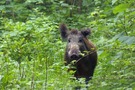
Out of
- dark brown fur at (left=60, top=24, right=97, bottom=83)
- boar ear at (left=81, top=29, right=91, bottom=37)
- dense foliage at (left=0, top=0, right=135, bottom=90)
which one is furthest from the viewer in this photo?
boar ear at (left=81, top=29, right=91, bottom=37)

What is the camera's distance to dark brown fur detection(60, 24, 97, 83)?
26.5 ft

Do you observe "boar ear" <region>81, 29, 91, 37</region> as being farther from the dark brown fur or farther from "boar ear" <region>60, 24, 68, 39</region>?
"boar ear" <region>60, 24, 68, 39</region>

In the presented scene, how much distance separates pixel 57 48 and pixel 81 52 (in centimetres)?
157

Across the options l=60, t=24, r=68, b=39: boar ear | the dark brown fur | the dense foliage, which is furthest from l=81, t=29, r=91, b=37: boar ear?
l=60, t=24, r=68, b=39: boar ear

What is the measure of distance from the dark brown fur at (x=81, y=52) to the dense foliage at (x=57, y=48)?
0.17m

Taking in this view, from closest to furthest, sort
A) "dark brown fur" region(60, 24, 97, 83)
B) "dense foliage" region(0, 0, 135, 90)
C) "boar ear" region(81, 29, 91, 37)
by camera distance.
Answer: "dense foliage" region(0, 0, 135, 90)
"dark brown fur" region(60, 24, 97, 83)
"boar ear" region(81, 29, 91, 37)

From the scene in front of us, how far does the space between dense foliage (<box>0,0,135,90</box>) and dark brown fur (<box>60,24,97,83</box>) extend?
0.17 m

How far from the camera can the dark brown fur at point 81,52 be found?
8.08m

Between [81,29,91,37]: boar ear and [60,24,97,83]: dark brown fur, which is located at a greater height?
[81,29,91,37]: boar ear

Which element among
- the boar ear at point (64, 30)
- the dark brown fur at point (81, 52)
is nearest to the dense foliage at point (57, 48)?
the dark brown fur at point (81, 52)

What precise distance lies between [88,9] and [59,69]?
10244mm

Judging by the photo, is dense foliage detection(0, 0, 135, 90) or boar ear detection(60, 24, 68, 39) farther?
boar ear detection(60, 24, 68, 39)

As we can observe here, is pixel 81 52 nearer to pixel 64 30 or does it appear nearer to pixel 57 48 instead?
pixel 64 30

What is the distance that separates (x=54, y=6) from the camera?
49.9ft
